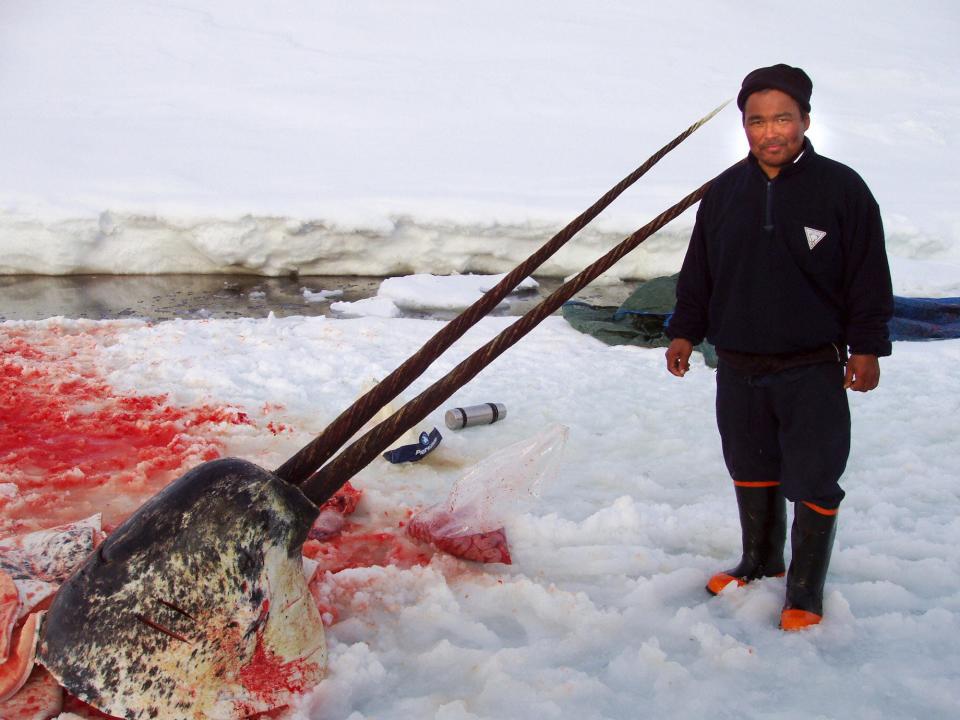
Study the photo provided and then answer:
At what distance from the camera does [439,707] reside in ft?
6.50

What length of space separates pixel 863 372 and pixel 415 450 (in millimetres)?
1904

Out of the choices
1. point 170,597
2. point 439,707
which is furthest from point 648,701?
point 170,597

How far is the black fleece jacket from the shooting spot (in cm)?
211

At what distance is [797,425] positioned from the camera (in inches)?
88.0

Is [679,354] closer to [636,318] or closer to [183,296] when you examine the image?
[636,318]

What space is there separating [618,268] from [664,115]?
5178 millimetres

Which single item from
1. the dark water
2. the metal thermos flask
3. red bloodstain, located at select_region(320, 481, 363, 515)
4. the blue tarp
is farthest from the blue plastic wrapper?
the blue tarp

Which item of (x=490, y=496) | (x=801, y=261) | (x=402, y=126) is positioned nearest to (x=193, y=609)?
(x=490, y=496)

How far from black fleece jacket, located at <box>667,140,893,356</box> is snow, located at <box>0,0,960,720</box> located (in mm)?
817

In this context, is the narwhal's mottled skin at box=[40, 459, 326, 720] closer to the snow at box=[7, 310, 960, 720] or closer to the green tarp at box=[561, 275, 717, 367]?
the snow at box=[7, 310, 960, 720]

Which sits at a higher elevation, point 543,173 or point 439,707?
point 543,173

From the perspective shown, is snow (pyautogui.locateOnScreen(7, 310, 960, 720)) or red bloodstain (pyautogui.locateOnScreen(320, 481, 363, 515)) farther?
red bloodstain (pyautogui.locateOnScreen(320, 481, 363, 515))

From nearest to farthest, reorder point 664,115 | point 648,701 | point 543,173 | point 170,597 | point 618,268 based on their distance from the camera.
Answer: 1. point 170,597
2. point 648,701
3. point 618,268
4. point 543,173
5. point 664,115

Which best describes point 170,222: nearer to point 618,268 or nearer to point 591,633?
point 618,268
